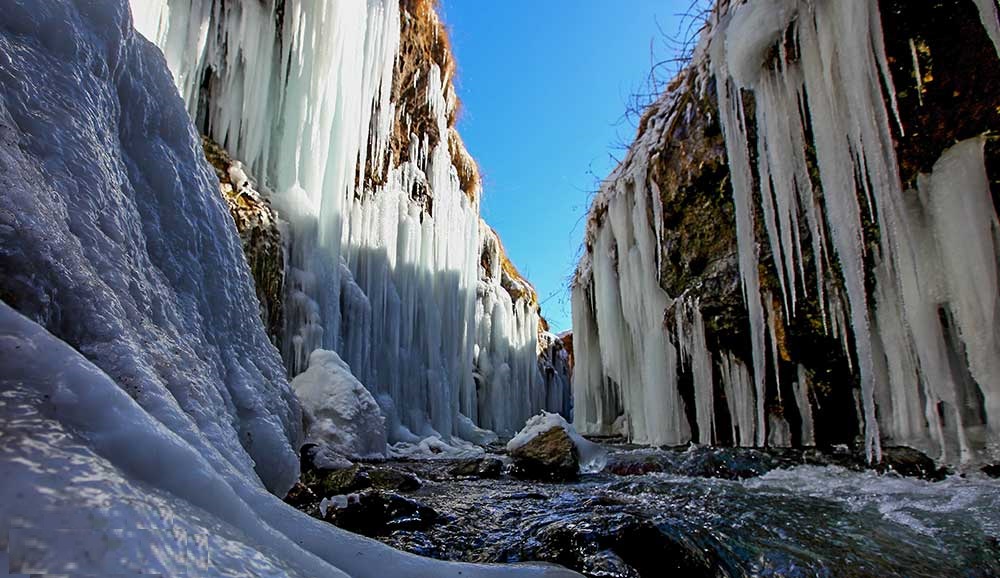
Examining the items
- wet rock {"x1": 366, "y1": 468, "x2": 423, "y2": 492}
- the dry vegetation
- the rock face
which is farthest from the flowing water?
the dry vegetation

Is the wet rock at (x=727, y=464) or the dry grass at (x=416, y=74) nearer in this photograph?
the wet rock at (x=727, y=464)

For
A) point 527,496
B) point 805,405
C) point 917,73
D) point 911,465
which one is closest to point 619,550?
point 527,496

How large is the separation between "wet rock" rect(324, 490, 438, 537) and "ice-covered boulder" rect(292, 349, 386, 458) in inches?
138

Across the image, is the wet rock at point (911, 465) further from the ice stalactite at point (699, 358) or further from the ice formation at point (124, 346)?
the ice formation at point (124, 346)

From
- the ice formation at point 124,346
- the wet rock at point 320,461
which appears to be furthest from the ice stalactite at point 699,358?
the ice formation at point 124,346

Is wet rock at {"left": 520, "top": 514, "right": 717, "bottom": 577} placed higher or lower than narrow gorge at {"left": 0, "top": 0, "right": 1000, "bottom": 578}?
lower

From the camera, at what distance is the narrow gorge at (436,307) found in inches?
36.6

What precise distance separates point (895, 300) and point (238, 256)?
18.1ft

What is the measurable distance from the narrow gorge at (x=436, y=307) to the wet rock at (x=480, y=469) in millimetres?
44

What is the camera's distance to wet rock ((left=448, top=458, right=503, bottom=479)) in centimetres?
481

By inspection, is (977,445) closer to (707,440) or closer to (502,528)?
(707,440)

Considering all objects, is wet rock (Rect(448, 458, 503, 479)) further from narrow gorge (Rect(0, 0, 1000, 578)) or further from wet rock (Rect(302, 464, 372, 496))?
wet rock (Rect(302, 464, 372, 496))

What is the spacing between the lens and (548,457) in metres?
4.84

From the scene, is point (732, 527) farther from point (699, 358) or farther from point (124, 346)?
point (699, 358)
